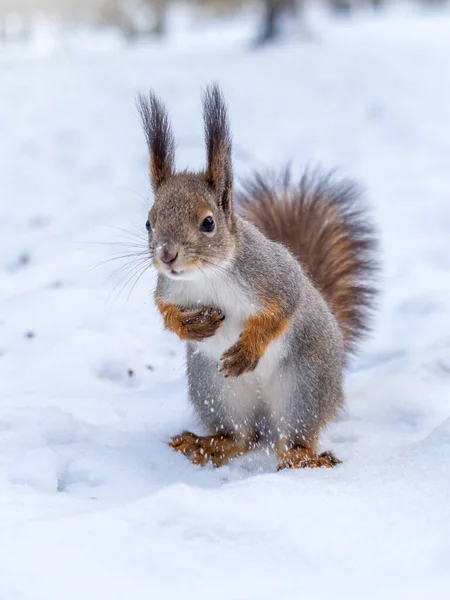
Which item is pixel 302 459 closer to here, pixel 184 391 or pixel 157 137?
pixel 184 391

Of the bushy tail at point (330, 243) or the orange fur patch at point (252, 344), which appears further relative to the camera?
the bushy tail at point (330, 243)

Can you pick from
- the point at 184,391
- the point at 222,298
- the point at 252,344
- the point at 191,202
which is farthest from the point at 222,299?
the point at 184,391

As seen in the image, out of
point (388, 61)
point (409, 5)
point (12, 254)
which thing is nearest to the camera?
point (12, 254)

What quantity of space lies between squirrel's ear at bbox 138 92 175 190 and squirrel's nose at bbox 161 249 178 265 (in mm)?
289

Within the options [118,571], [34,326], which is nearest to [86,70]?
[34,326]

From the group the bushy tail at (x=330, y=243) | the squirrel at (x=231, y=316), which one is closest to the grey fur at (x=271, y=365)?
the squirrel at (x=231, y=316)

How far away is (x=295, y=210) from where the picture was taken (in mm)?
2572

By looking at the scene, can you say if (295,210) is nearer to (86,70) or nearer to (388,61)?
(388,61)

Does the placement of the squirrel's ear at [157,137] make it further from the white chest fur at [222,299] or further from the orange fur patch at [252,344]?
the orange fur patch at [252,344]

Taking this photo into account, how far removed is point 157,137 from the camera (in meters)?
1.95

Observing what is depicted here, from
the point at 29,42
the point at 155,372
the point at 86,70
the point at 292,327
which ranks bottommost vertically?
the point at 29,42

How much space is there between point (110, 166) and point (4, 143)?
0.85m

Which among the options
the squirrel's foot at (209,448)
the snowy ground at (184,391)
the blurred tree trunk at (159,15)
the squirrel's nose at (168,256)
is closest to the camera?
the snowy ground at (184,391)

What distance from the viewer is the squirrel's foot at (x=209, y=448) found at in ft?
7.01
